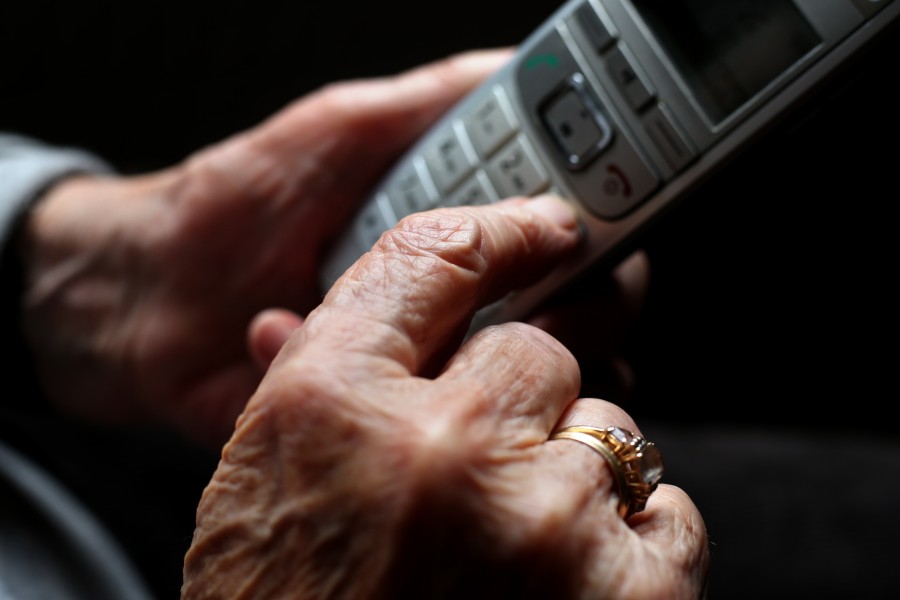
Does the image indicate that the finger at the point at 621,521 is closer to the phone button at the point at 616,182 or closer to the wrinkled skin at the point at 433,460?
the wrinkled skin at the point at 433,460

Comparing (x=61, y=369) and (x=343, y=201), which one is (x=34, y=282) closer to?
(x=61, y=369)

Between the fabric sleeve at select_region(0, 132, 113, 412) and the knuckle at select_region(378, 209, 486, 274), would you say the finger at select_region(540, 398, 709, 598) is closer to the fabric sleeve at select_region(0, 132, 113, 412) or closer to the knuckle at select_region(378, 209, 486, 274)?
the knuckle at select_region(378, 209, 486, 274)

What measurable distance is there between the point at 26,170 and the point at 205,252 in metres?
0.20

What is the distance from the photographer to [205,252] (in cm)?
65

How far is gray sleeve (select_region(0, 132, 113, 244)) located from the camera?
2.26 feet

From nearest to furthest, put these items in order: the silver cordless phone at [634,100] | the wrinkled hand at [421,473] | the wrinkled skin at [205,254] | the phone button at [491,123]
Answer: the wrinkled hand at [421,473], the silver cordless phone at [634,100], the phone button at [491,123], the wrinkled skin at [205,254]

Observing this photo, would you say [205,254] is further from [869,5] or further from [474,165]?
[869,5]

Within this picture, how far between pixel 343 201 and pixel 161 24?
373 mm

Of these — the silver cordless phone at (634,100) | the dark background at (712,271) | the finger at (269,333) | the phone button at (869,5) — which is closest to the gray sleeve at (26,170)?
the dark background at (712,271)

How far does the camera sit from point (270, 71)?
85 centimetres

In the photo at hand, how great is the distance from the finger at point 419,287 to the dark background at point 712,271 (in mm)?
143

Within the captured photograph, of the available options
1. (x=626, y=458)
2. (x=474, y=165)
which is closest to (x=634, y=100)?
(x=474, y=165)

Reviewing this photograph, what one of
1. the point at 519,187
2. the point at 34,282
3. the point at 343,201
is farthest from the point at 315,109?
the point at 34,282

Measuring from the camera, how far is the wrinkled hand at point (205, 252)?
24.7 inches
